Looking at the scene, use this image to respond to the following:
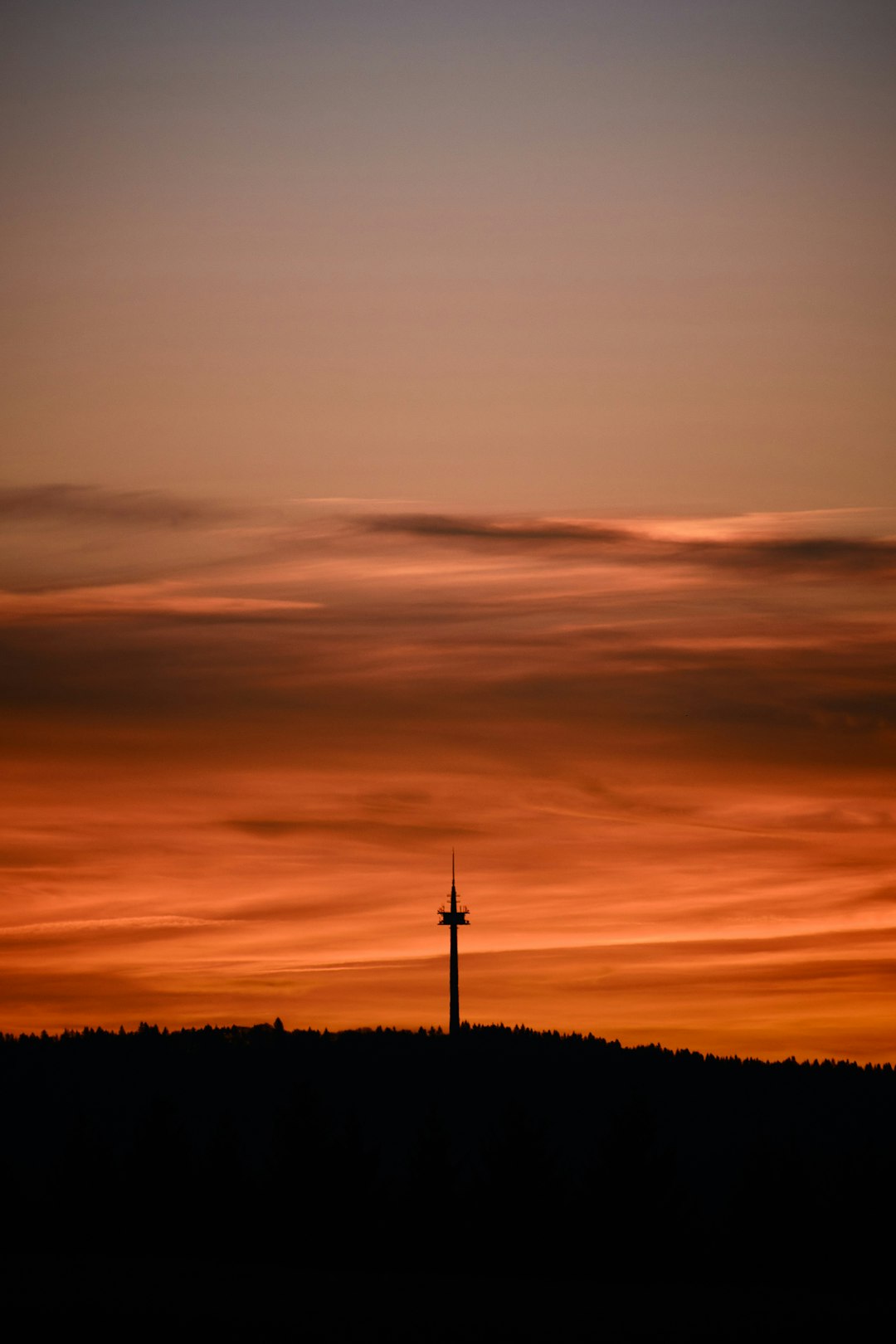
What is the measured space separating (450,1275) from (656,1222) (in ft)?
52.0

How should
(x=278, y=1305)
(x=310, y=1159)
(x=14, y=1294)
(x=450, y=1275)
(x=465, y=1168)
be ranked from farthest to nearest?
(x=465, y=1168)
(x=310, y=1159)
(x=450, y=1275)
(x=278, y=1305)
(x=14, y=1294)

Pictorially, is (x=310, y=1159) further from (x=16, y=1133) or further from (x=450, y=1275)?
(x=16, y=1133)

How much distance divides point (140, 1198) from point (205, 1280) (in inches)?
1496

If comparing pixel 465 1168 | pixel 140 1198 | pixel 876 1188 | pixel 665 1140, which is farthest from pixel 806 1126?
pixel 140 1198

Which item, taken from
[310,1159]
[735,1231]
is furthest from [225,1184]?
[735,1231]

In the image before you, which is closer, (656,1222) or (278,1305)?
(278,1305)

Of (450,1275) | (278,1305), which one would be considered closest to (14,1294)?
(278,1305)

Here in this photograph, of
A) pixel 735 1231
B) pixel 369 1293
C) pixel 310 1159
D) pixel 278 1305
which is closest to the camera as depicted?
pixel 278 1305

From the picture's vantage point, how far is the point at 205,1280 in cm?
7756

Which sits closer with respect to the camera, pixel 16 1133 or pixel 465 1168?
pixel 465 1168

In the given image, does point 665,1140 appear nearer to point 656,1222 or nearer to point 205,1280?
point 656,1222

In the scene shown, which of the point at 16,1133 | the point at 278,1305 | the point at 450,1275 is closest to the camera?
the point at 278,1305

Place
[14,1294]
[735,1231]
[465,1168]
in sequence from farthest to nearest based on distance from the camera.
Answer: [465,1168]
[735,1231]
[14,1294]

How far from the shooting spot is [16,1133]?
17575 cm
